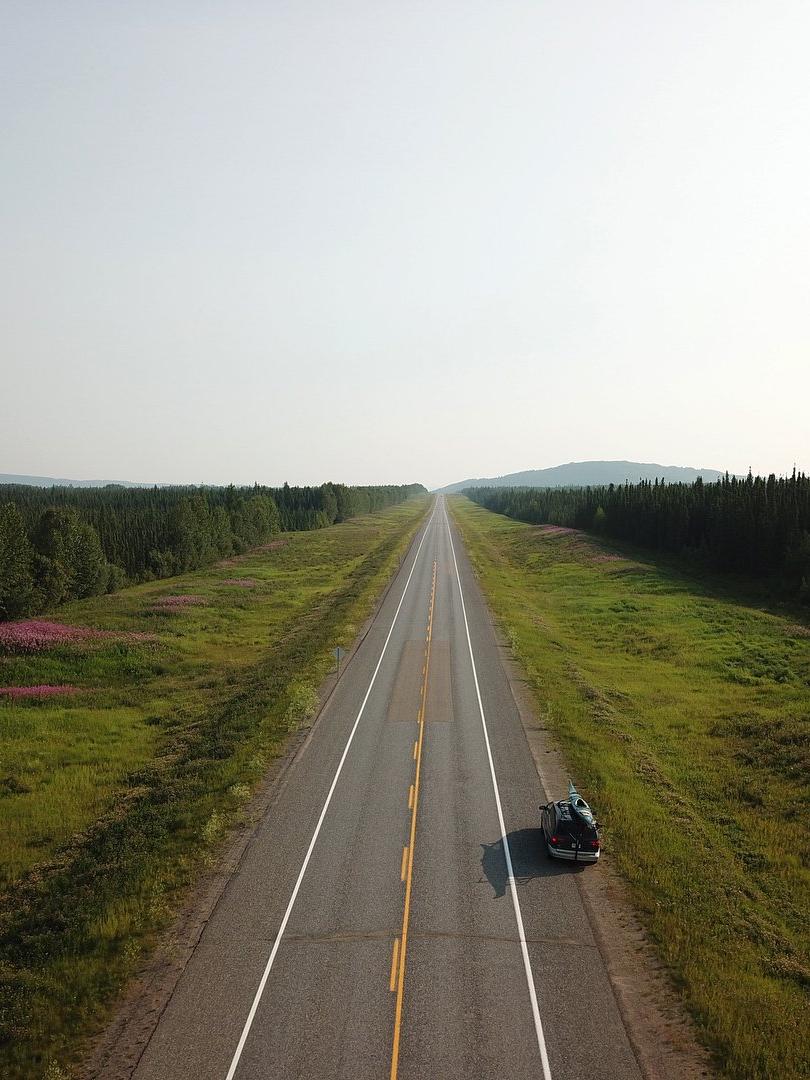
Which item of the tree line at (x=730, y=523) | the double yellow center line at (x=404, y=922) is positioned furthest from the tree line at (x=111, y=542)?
the tree line at (x=730, y=523)

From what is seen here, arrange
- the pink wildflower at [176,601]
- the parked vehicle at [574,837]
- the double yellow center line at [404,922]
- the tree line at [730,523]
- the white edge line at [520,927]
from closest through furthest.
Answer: the white edge line at [520,927], the double yellow center line at [404,922], the parked vehicle at [574,837], the pink wildflower at [176,601], the tree line at [730,523]

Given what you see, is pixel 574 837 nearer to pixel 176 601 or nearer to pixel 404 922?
pixel 404 922

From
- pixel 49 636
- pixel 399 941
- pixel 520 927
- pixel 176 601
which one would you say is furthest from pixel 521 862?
pixel 176 601

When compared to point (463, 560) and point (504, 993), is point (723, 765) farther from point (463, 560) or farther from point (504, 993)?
point (463, 560)

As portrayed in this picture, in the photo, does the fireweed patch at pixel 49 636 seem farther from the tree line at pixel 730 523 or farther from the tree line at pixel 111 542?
the tree line at pixel 730 523

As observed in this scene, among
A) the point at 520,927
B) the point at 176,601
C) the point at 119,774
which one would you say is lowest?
the point at 119,774

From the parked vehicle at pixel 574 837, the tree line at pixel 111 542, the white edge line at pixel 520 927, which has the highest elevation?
the tree line at pixel 111 542

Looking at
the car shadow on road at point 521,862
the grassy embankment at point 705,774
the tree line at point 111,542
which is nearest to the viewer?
the grassy embankment at point 705,774
